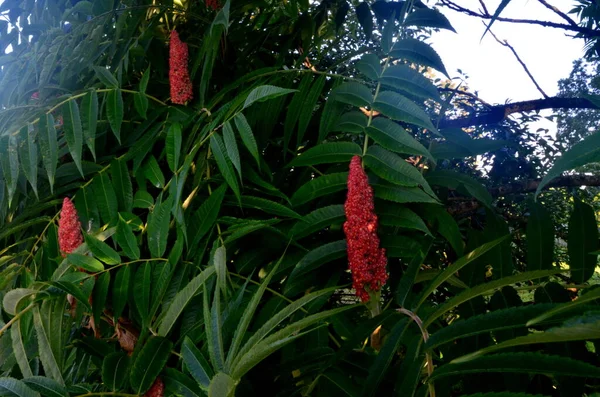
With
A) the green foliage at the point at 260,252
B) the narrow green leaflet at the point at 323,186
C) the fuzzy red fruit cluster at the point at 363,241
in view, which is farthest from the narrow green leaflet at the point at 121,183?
the fuzzy red fruit cluster at the point at 363,241

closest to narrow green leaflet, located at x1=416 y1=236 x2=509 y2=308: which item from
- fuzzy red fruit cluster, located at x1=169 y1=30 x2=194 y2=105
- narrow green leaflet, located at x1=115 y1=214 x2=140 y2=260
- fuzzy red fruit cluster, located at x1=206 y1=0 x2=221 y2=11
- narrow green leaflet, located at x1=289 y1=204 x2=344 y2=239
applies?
narrow green leaflet, located at x1=289 y1=204 x2=344 y2=239

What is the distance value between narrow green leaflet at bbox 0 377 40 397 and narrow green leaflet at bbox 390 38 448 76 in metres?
0.76

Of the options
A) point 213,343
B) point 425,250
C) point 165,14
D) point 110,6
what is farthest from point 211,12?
point 213,343

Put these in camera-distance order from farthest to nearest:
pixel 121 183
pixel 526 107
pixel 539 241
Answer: pixel 526 107 → pixel 121 183 → pixel 539 241

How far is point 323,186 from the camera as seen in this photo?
846 mm

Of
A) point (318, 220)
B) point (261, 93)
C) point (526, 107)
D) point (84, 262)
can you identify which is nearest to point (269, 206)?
point (318, 220)

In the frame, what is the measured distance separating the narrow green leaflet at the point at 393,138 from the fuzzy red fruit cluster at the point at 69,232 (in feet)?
1.77

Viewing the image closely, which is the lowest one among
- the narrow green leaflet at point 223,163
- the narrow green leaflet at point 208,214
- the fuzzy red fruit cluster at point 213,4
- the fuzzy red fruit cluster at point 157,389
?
the fuzzy red fruit cluster at point 157,389

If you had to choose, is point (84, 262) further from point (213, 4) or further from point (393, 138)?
point (213, 4)

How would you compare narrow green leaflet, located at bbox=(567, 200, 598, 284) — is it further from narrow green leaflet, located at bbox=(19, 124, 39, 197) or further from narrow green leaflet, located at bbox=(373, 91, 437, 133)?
narrow green leaflet, located at bbox=(19, 124, 39, 197)

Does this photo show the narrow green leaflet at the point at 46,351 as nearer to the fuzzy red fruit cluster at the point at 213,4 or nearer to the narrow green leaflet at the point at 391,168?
the narrow green leaflet at the point at 391,168

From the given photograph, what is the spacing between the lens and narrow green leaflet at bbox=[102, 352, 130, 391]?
717 mm

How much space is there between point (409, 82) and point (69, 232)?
0.65 m

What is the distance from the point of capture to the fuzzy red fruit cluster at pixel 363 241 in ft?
2.47
